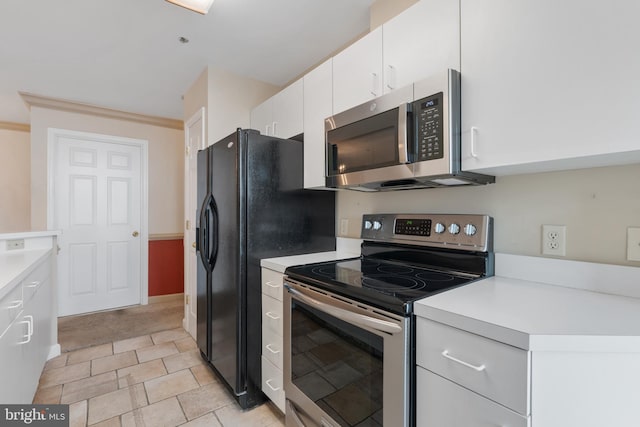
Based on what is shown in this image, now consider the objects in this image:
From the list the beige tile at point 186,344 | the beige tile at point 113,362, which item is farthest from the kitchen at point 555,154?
the beige tile at point 113,362

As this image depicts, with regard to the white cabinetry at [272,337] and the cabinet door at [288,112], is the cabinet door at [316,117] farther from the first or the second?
the white cabinetry at [272,337]

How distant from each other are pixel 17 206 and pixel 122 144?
1706mm

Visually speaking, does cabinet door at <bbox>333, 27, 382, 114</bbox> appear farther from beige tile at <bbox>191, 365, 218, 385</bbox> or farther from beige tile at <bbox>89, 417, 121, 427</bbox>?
beige tile at <bbox>89, 417, 121, 427</bbox>

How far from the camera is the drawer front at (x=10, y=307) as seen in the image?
3.86 feet

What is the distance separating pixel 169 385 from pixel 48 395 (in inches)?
29.2

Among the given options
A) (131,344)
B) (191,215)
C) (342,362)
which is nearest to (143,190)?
(191,215)

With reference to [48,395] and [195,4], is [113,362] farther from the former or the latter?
[195,4]

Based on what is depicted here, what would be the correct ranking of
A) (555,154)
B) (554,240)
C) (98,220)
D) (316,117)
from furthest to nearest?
(98,220) → (316,117) → (554,240) → (555,154)

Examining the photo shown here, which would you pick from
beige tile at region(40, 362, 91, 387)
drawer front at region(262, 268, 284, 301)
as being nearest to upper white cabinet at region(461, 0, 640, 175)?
drawer front at region(262, 268, 284, 301)

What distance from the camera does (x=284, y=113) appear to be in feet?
7.31

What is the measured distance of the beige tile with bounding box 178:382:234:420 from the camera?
5.87 feet

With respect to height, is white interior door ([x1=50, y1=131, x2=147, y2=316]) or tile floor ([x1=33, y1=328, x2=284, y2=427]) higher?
white interior door ([x1=50, y1=131, x2=147, y2=316])

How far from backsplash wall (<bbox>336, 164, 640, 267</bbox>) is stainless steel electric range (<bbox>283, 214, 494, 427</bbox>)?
10 centimetres

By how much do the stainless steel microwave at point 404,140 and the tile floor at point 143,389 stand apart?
1.50 meters
